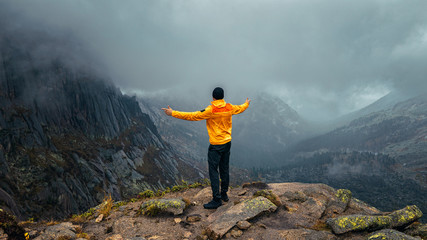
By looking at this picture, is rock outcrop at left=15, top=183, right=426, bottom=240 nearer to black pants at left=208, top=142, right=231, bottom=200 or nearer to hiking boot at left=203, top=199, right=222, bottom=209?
hiking boot at left=203, top=199, right=222, bottom=209

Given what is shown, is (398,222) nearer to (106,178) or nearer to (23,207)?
(23,207)

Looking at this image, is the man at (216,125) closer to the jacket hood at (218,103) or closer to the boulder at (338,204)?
the jacket hood at (218,103)

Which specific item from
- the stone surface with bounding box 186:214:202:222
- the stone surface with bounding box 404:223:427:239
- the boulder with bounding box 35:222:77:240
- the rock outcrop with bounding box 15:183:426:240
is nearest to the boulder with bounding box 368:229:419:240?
the rock outcrop with bounding box 15:183:426:240

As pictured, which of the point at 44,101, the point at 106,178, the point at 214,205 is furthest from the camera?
the point at 106,178

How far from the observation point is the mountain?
92125 millimetres

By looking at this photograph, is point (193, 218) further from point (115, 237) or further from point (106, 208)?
point (106, 208)

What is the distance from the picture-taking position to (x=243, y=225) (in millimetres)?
7379

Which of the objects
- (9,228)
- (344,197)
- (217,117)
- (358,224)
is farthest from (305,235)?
(9,228)

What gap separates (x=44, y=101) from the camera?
128875mm

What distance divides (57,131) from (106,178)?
4339 cm

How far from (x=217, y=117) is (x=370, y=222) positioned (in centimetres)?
643

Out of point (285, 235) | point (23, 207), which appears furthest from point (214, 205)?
point (23, 207)

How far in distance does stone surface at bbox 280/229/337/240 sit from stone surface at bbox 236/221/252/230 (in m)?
1.14

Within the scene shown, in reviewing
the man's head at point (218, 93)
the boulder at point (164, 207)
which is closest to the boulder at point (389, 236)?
the man's head at point (218, 93)
